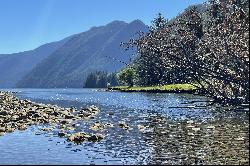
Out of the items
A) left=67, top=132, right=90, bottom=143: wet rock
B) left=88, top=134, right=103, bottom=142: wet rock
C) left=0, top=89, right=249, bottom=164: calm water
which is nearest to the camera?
left=0, top=89, right=249, bottom=164: calm water

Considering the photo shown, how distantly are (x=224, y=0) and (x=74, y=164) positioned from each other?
14253mm

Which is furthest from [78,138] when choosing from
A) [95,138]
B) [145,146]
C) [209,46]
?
[209,46]

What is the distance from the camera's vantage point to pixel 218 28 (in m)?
27.0

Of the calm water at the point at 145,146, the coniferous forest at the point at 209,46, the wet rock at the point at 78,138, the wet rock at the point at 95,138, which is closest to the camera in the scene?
the coniferous forest at the point at 209,46

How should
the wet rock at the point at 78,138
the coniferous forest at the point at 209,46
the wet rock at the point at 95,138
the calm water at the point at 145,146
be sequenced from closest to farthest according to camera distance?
the coniferous forest at the point at 209,46 → the calm water at the point at 145,146 → the wet rock at the point at 78,138 → the wet rock at the point at 95,138

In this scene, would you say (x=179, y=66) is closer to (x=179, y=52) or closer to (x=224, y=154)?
(x=179, y=52)

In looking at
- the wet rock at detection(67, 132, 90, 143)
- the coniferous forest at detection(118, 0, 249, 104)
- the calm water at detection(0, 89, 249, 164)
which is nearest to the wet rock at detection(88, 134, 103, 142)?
the wet rock at detection(67, 132, 90, 143)

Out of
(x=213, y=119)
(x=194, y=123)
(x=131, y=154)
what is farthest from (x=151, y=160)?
(x=213, y=119)

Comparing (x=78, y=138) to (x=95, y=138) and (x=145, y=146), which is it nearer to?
(x=95, y=138)

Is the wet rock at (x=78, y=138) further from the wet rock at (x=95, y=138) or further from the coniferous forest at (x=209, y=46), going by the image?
the coniferous forest at (x=209, y=46)

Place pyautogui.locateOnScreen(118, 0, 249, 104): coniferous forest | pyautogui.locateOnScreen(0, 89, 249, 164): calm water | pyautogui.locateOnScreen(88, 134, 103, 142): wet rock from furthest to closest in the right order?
pyautogui.locateOnScreen(88, 134, 103, 142): wet rock → pyautogui.locateOnScreen(0, 89, 249, 164): calm water → pyautogui.locateOnScreen(118, 0, 249, 104): coniferous forest

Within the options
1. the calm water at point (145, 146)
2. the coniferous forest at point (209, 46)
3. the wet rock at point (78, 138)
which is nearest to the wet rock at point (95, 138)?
the wet rock at point (78, 138)

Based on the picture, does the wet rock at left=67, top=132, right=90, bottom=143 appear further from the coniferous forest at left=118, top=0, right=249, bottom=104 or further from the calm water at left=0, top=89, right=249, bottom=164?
the coniferous forest at left=118, top=0, right=249, bottom=104

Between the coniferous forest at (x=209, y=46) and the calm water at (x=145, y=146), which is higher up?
the coniferous forest at (x=209, y=46)
